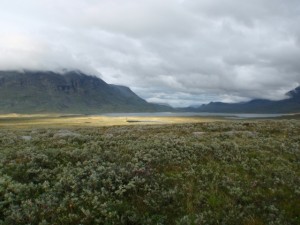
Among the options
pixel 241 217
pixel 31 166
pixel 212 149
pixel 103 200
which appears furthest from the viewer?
pixel 212 149

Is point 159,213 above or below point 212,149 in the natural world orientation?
below

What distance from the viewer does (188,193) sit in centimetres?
1152

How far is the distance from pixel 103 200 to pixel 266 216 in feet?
18.9

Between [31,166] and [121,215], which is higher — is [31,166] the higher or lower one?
the higher one

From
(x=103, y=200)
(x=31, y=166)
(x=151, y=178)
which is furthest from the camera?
(x=31, y=166)

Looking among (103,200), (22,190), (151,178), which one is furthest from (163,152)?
(22,190)

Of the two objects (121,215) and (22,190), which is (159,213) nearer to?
(121,215)

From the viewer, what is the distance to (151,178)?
13.0 meters

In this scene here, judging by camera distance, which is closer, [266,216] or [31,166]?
[266,216]

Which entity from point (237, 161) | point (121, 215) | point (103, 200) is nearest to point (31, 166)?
point (103, 200)

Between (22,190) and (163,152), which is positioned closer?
(22,190)

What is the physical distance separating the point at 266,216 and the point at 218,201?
172 cm

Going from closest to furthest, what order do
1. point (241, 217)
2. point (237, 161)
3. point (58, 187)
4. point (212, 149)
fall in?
1. point (241, 217)
2. point (58, 187)
3. point (237, 161)
4. point (212, 149)

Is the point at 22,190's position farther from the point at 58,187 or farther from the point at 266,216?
the point at 266,216
